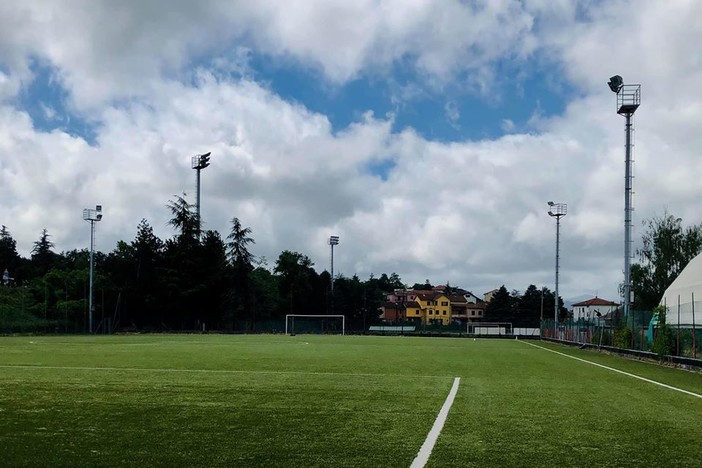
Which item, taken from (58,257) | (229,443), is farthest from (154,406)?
(58,257)

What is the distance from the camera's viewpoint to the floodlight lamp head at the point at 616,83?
40812 mm

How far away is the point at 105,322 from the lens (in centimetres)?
6856

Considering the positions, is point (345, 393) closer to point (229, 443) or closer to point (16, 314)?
point (229, 443)

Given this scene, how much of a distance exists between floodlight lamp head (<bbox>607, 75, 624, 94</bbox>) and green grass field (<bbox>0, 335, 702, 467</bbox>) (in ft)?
96.9

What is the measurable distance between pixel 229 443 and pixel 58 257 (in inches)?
5506

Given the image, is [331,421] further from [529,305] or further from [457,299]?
[457,299]

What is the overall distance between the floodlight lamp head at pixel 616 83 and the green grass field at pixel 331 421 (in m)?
29.5

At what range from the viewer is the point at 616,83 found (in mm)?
41000

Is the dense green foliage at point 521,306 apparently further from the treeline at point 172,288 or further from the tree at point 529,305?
the treeline at point 172,288

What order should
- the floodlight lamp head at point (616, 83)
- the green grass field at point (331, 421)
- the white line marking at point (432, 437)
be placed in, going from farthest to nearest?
the floodlight lamp head at point (616, 83)
the green grass field at point (331, 421)
the white line marking at point (432, 437)

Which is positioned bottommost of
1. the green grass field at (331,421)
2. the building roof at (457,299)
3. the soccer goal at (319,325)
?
the soccer goal at (319,325)

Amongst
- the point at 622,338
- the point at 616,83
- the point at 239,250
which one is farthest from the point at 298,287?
the point at 622,338

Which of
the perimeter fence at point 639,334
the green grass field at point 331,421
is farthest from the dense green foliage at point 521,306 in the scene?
the green grass field at point 331,421

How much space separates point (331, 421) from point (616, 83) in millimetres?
37571
